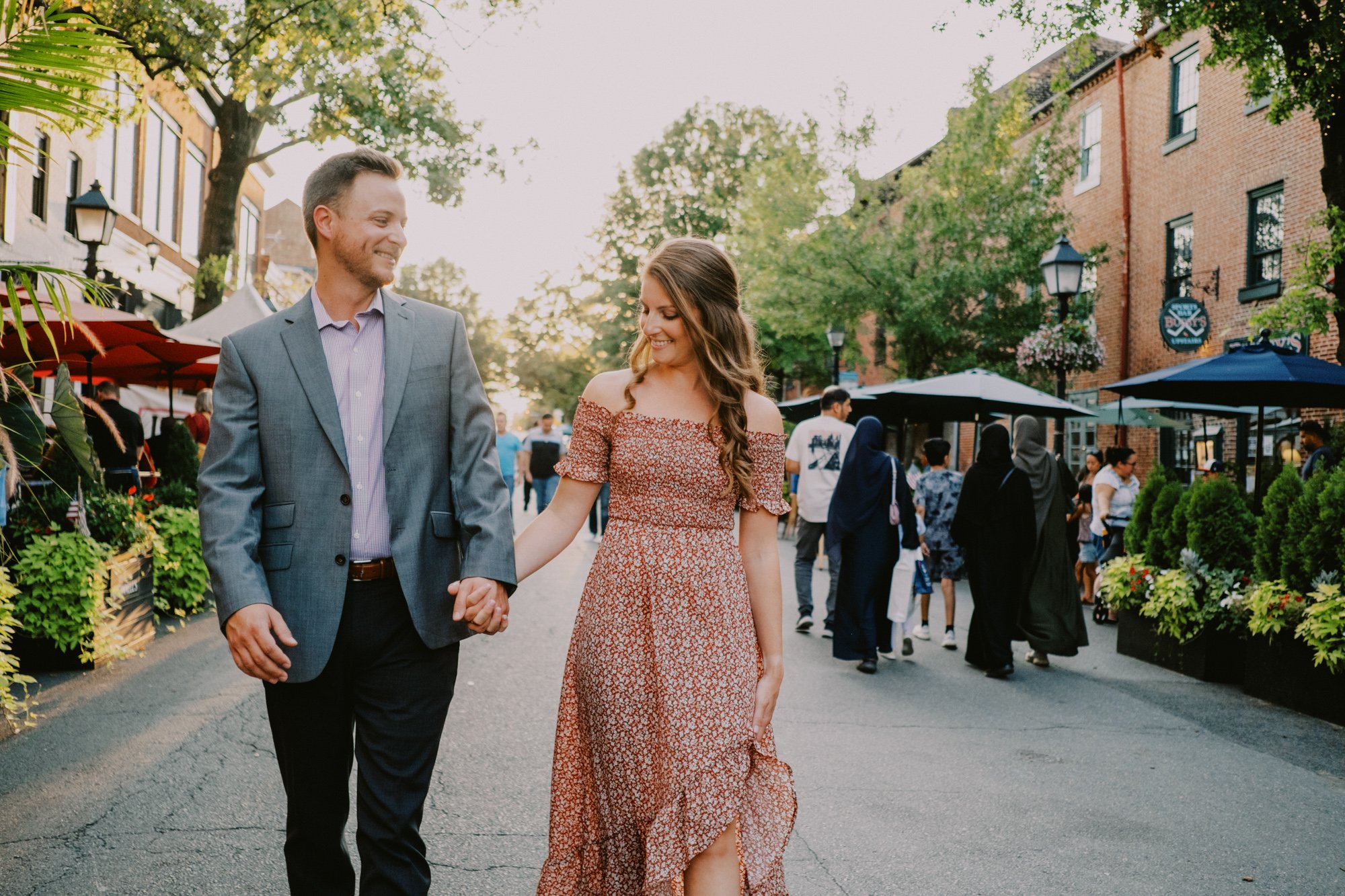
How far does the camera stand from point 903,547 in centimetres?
945

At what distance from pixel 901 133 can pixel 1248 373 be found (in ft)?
57.7

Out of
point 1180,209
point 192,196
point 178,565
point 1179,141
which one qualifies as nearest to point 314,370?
point 178,565

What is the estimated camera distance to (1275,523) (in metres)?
8.19

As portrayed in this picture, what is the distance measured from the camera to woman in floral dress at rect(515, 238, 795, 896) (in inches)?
116

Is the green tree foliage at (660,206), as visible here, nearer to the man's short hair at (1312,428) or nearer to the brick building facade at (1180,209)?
the brick building facade at (1180,209)

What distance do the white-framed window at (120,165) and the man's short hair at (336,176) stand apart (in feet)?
71.3

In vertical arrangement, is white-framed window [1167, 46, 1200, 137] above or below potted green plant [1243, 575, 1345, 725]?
above

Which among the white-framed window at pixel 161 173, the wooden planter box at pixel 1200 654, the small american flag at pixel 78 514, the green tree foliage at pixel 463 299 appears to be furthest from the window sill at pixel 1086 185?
the green tree foliage at pixel 463 299

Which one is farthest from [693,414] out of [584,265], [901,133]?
[584,265]

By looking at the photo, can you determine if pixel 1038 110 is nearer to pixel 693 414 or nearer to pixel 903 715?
pixel 903 715

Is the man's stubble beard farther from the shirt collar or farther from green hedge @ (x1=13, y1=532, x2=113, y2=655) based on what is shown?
green hedge @ (x1=13, y1=532, x2=113, y2=655)

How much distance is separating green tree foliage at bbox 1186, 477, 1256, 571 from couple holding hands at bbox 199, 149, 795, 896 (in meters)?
7.03

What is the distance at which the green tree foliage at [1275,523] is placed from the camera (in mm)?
8102

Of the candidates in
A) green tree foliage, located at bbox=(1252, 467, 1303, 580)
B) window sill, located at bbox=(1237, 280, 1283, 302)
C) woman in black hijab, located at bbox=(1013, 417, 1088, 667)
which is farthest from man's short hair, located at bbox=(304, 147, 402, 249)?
window sill, located at bbox=(1237, 280, 1283, 302)
